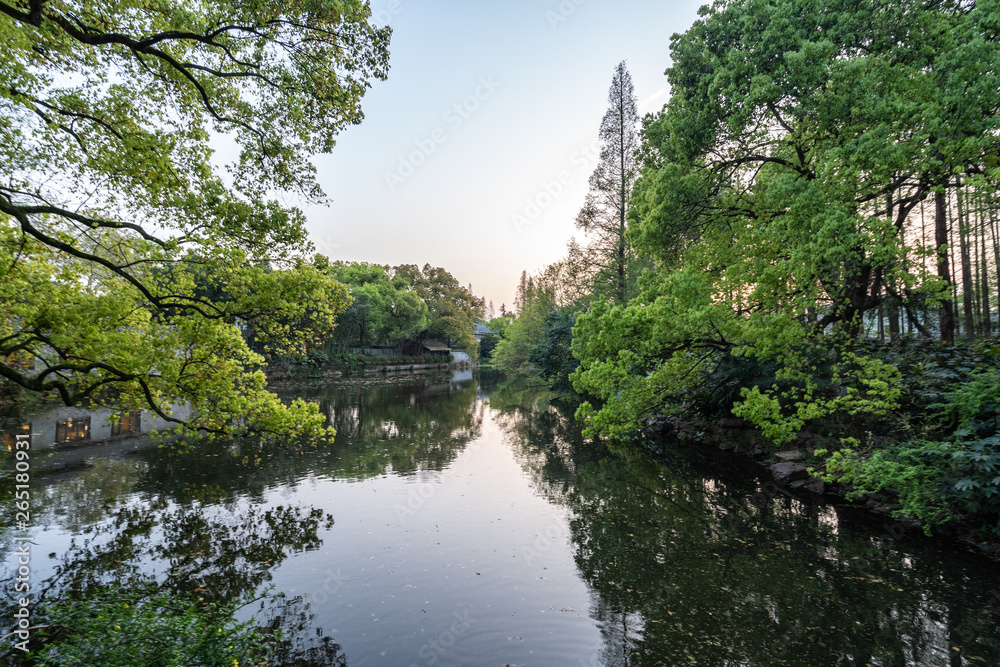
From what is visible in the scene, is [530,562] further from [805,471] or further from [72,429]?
[72,429]

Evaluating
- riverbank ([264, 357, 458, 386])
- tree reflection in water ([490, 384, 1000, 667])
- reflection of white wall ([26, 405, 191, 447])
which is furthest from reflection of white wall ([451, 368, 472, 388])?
tree reflection in water ([490, 384, 1000, 667])

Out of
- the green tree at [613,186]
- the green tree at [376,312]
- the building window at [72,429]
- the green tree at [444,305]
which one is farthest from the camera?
the green tree at [444,305]

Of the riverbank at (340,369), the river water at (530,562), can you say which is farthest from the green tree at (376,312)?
the river water at (530,562)

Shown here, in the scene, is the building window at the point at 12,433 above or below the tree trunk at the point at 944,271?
below

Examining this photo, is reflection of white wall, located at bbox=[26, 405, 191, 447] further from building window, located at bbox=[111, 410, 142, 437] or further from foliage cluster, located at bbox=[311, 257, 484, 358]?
foliage cluster, located at bbox=[311, 257, 484, 358]

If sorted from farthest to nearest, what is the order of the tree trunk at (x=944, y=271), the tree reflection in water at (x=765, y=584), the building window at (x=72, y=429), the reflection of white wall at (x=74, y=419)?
the building window at (x=72, y=429), the reflection of white wall at (x=74, y=419), the tree trunk at (x=944, y=271), the tree reflection in water at (x=765, y=584)

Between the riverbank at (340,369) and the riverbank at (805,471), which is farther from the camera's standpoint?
the riverbank at (340,369)

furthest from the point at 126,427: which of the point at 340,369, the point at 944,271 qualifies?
the point at 340,369

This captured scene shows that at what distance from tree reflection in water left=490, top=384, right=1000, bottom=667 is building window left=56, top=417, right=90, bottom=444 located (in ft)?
51.6

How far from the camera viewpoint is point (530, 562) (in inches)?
302

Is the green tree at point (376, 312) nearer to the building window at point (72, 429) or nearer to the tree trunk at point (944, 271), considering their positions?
the building window at point (72, 429)

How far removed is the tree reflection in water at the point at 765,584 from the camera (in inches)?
210

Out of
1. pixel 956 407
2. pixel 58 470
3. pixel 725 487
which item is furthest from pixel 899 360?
pixel 58 470

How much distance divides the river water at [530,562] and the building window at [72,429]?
12.9ft
